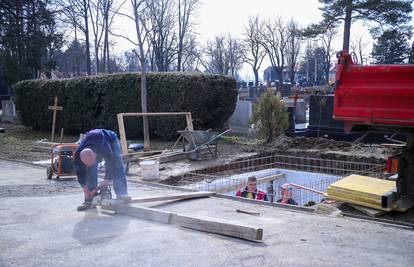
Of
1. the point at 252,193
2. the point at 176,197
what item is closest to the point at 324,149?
the point at 252,193

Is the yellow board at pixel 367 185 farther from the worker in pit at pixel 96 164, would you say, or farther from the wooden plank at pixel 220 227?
the worker in pit at pixel 96 164

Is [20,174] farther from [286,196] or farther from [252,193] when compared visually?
[286,196]

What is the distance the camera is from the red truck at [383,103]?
6134 millimetres

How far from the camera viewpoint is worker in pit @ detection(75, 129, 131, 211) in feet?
22.8

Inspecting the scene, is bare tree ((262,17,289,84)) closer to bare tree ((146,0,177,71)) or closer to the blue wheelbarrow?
bare tree ((146,0,177,71))

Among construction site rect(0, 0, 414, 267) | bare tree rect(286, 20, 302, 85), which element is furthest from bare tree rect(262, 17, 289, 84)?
construction site rect(0, 0, 414, 267)

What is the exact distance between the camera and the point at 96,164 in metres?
7.06

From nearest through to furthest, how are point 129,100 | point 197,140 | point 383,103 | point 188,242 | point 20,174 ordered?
1. point 188,242
2. point 383,103
3. point 20,174
4. point 197,140
5. point 129,100

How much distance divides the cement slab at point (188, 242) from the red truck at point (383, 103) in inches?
35.3

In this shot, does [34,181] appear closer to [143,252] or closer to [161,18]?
[143,252]

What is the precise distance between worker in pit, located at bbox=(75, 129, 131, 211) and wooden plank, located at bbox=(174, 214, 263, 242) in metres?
1.21

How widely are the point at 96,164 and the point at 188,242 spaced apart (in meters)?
2.22

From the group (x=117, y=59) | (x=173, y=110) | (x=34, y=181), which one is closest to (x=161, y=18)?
(x=117, y=59)

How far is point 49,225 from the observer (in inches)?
Answer: 253
